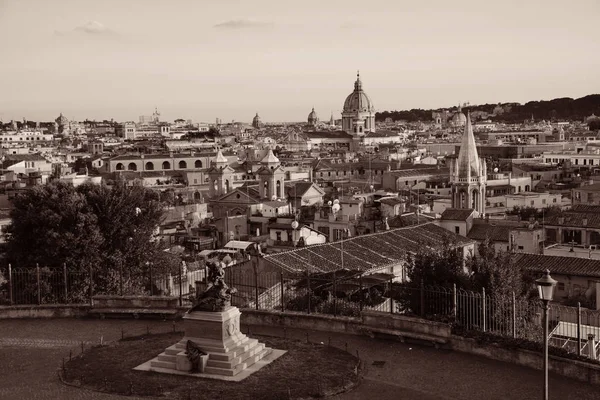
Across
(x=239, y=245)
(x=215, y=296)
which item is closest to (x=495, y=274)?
(x=215, y=296)

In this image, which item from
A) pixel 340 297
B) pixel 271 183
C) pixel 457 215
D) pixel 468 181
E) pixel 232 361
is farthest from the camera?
pixel 271 183

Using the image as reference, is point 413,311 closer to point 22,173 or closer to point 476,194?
point 476,194

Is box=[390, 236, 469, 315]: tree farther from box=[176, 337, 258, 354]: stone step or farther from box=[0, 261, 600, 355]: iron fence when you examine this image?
box=[176, 337, 258, 354]: stone step

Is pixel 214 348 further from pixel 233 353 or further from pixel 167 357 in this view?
pixel 167 357

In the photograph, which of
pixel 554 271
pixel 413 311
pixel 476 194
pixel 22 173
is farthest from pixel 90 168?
pixel 413 311

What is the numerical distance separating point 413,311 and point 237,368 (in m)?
4.78

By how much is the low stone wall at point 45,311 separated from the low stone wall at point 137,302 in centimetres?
39

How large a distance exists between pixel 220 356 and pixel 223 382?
1.87 ft

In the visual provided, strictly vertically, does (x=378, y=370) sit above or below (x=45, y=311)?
below

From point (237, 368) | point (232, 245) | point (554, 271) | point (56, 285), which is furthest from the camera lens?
point (232, 245)

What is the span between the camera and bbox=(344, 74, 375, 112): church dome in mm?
161625

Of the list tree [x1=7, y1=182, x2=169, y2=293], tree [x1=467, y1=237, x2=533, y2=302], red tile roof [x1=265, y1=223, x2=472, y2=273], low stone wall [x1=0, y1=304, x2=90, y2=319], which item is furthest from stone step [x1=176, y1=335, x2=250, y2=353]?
red tile roof [x1=265, y1=223, x2=472, y2=273]

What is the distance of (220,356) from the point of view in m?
13.5

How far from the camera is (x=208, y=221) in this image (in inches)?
1951
